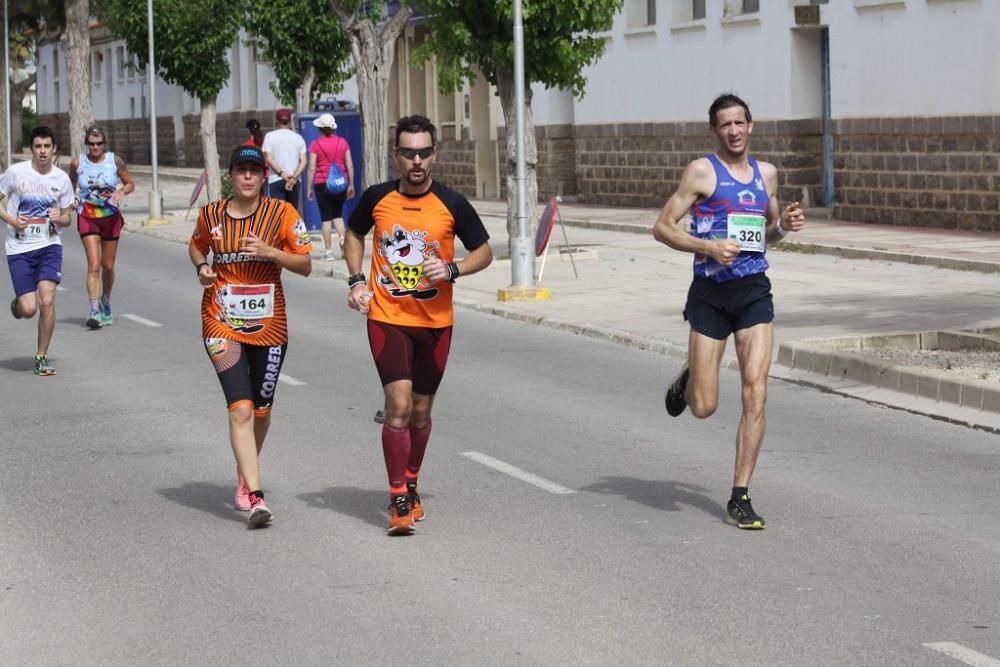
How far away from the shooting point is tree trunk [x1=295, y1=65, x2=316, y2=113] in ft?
125

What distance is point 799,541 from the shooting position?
27.6 feet

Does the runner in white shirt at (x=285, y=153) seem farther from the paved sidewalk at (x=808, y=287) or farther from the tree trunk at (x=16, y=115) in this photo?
the tree trunk at (x=16, y=115)

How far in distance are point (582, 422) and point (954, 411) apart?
226 centimetres

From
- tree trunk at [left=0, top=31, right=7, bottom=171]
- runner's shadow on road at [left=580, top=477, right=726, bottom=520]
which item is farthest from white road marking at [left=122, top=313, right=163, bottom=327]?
tree trunk at [left=0, top=31, right=7, bottom=171]

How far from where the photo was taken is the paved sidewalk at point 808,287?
1656 cm

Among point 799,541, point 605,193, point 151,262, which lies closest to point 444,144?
point 605,193

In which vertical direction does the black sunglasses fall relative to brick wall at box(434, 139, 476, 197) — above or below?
below

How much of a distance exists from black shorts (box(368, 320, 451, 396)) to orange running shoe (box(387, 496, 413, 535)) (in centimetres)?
50

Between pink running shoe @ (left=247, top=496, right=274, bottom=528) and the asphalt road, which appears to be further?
pink running shoe @ (left=247, top=496, right=274, bottom=528)

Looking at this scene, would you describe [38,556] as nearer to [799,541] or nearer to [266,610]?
[266,610]

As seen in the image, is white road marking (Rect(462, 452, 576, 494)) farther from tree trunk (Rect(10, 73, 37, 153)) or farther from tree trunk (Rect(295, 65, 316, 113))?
tree trunk (Rect(10, 73, 37, 153))

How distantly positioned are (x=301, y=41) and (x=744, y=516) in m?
30.2

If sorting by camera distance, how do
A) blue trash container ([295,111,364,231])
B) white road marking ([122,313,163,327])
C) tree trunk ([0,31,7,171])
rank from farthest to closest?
tree trunk ([0,31,7,171]) < blue trash container ([295,111,364,231]) < white road marking ([122,313,163,327])

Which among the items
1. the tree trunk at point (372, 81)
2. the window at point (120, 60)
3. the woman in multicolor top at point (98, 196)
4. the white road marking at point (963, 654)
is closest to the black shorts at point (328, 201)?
the tree trunk at point (372, 81)
